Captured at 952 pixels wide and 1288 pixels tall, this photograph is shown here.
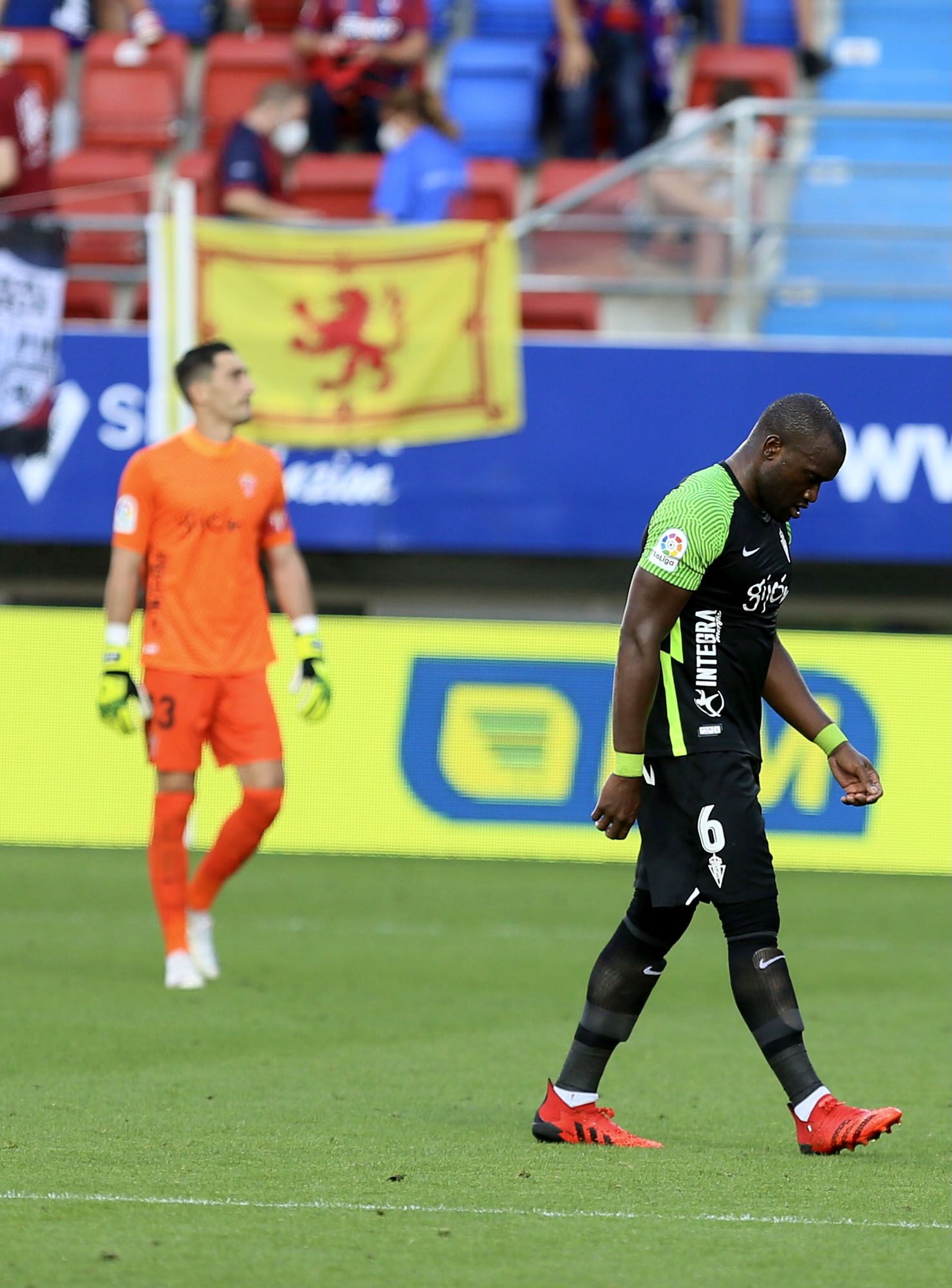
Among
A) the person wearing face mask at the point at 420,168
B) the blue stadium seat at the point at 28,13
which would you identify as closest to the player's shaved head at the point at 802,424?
the person wearing face mask at the point at 420,168

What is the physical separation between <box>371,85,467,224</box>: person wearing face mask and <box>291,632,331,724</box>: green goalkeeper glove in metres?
6.62

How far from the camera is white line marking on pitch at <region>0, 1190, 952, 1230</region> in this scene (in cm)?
428

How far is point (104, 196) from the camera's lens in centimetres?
1447

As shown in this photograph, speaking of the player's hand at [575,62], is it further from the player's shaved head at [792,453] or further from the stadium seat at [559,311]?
the player's shaved head at [792,453]

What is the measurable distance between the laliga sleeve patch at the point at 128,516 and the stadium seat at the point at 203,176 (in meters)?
7.35

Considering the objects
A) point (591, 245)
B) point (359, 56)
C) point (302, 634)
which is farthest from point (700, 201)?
point (302, 634)

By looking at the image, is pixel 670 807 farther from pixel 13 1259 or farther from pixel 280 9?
pixel 280 9

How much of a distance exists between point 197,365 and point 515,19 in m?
10.2

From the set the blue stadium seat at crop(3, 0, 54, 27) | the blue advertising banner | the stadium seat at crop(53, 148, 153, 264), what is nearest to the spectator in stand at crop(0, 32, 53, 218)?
the stadium seat at crop(53, 148, 153, 264)

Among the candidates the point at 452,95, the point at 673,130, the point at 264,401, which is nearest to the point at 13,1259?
the point at 264,401

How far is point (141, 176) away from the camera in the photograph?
1580cm

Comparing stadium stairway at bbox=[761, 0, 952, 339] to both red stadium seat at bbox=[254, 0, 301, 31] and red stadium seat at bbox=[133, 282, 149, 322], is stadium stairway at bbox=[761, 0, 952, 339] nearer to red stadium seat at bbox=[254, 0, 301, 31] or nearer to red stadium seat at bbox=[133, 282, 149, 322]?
red stadium seat at bbox=[133, 282, 149, 322]

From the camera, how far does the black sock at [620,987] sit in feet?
17.2

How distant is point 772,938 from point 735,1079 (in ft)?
4.62
